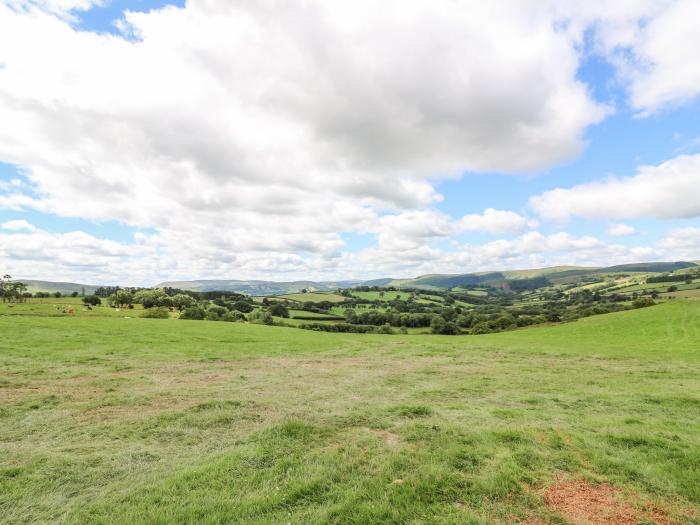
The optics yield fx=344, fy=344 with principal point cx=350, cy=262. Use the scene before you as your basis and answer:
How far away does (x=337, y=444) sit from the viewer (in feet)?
34.2

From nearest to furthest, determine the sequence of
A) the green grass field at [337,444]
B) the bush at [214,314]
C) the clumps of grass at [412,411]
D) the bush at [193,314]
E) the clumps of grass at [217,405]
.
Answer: the green grass field at [337,444]
the clumps of grass at [412,411]
the clumps of grass at [217,405]
the bush at [193,314]
the bush at [214,314]

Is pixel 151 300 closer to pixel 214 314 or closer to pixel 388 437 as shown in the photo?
pixel 214 314

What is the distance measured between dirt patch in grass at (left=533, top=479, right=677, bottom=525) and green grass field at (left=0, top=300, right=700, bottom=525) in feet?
0.15

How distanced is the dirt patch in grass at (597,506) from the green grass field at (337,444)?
5 centimetres

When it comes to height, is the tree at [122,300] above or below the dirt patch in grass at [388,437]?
above

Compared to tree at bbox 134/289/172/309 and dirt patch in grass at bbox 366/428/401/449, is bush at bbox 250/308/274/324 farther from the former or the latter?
dirt patch in grass at bbox 366/428/401/449

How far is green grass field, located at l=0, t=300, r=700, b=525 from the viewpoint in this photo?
7152 mm

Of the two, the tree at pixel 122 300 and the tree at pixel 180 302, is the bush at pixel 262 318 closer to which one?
the tree at pixel 180 302

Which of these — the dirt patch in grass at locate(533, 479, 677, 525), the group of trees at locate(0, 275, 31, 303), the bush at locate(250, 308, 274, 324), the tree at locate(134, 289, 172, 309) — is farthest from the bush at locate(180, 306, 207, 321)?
the dirt patch in grass at locate(533, 479, 677, 525)

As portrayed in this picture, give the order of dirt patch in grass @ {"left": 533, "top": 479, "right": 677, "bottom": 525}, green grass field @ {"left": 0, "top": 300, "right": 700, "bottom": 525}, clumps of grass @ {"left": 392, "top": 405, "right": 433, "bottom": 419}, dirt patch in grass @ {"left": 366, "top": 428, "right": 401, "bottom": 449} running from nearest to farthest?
dirt patch in grass @ {"left": 533, "top": 479, "right": 677, "bottom": 525}, green grass field @ {"left": 0, "top": 300, "right": 700, "bottom": 525}, dirt patch in grass @ {"left": 366, "top": 428, "right": 401, "bottom": 449}, clumps of grass @ {"left": 392, "top": 405, "right": 433, "bottom": 419}

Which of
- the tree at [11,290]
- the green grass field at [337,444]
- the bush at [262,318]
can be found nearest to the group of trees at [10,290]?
the tree at [11,290]

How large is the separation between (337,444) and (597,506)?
642cm

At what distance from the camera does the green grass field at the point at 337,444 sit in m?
7.15

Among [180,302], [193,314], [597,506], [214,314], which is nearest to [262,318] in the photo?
[214,314]
